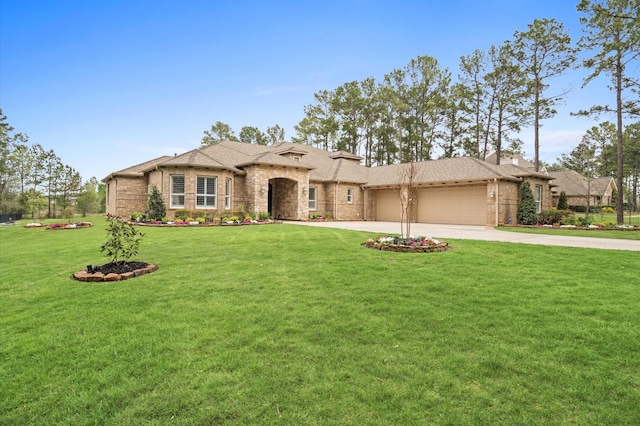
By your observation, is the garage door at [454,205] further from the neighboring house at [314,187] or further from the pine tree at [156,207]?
the pine tree at [156,207]

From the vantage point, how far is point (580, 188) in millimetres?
36688

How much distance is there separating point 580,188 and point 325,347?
44.6m

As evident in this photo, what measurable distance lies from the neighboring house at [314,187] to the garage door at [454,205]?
0.06 metres

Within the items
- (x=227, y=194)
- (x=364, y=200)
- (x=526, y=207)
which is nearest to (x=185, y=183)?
(x=227, y=194)

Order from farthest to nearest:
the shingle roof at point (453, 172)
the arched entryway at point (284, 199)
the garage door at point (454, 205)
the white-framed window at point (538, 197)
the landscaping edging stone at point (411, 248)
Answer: the arched entryway at point (284, 199) < the white-framed window at point (538, 197) < the garage door at point (454, 205) < the shingle roof at point (453, 172) < the landscaping edging stone at point (411, 248)

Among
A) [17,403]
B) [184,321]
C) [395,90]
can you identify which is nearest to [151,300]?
[184,321]

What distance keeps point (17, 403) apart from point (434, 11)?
17.2m

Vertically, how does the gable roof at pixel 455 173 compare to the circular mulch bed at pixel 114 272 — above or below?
above

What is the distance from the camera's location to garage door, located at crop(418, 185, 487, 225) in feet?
62.5

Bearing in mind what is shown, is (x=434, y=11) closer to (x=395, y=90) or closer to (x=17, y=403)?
(x=17, y=403)

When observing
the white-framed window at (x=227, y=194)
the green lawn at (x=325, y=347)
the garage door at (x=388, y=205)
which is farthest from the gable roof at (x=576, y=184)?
the green lawn at (x=325, y=347)

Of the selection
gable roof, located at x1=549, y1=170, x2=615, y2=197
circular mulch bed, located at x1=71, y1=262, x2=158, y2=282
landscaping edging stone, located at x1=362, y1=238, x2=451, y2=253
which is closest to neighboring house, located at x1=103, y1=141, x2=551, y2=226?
landscaping edging stone, located at x1=362, y1=238, x2=451, y2=253

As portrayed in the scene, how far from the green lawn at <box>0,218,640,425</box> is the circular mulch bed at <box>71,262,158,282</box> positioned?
236 millimetres

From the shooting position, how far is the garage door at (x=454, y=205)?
19062 mm
